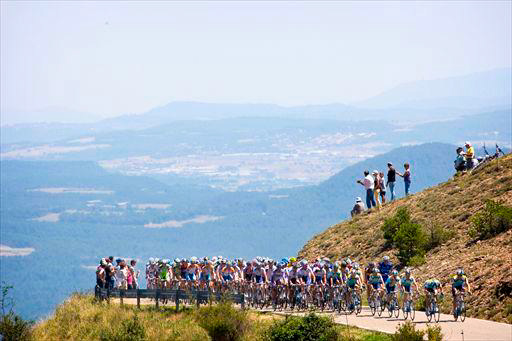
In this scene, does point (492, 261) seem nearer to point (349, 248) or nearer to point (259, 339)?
point (259, 339)

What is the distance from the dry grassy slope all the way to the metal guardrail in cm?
713

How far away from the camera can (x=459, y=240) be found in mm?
39031

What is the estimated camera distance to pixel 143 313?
3447 centimetres

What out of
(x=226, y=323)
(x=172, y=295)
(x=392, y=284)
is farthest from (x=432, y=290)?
(x=172, y=295)

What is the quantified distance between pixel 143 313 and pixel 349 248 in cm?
1271

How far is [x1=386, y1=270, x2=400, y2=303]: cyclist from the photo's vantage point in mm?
30706

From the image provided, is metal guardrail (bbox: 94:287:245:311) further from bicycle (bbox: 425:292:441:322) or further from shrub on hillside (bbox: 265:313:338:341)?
bicycle (bbox: 425:292:441:322)

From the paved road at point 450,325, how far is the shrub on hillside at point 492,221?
6.54 meters

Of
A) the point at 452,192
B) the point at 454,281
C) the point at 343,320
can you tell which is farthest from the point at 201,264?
the point at 452,192

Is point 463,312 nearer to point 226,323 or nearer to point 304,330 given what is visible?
point 304,330

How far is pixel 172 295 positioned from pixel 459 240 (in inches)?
431

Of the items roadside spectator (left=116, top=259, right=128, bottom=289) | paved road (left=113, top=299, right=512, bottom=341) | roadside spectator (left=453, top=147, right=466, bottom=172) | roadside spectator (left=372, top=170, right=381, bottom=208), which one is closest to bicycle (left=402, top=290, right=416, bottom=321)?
paved road (left=113, top=299, right=512, bottom=341)

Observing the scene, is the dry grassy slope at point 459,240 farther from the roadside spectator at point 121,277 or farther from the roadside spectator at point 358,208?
the roadside spectator at point 121,277

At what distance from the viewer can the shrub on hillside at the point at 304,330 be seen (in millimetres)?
27672
